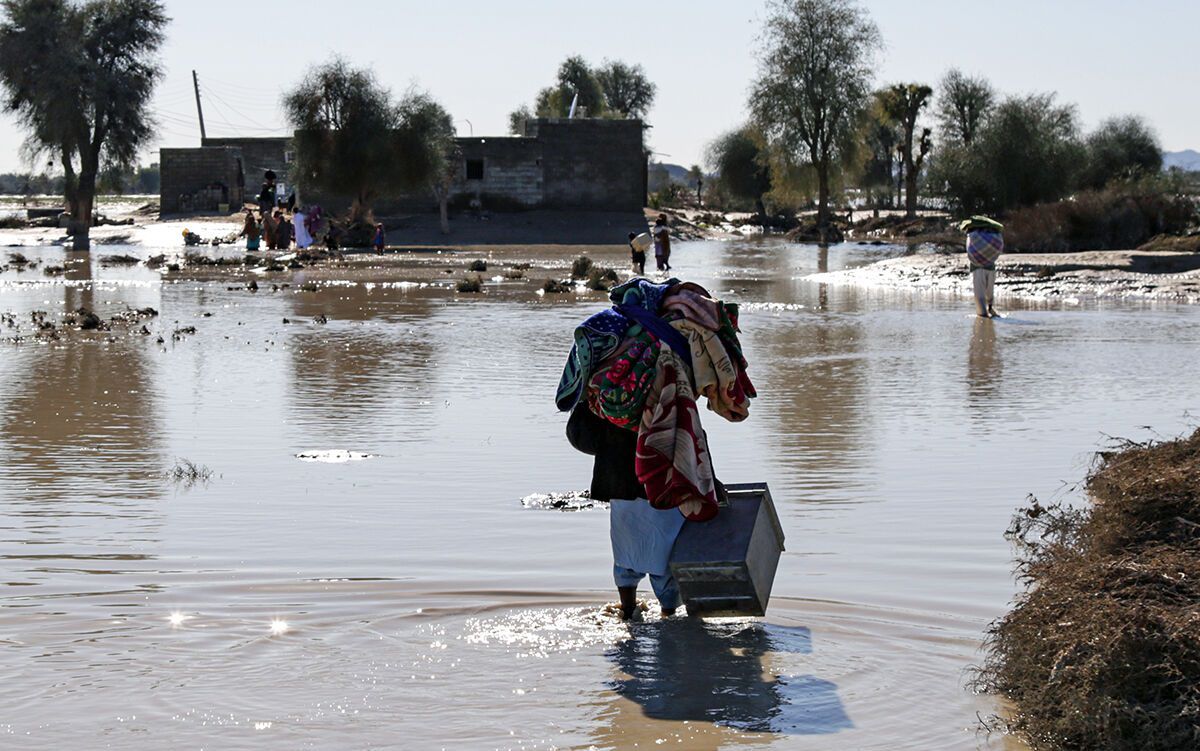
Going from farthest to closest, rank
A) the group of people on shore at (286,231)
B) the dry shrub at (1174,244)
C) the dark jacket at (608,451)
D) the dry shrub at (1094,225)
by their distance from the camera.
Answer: the group of people on shore at (286,231) → the dry shrub at (1094,225) → the dry shrub at (1174,244) → the dark jacket at (608,451)

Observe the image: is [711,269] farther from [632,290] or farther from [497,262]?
[632,290]

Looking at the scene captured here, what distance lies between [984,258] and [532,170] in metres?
35.9

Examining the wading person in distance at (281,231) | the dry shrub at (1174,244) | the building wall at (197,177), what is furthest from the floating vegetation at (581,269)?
the building wall at (197,177)

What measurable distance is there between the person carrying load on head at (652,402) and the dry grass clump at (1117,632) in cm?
121

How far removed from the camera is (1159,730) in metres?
4.03

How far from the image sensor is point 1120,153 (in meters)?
59.0

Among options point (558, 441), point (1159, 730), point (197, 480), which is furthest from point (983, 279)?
point (1159, 730)

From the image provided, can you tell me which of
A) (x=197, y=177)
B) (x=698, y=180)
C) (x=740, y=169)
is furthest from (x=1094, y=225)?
(x=698, y=180)

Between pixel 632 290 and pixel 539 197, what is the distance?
4973cm

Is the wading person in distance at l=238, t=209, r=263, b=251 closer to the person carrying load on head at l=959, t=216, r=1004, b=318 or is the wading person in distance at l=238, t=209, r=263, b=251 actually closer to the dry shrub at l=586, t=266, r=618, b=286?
the dry shrub at l=586, t=266, r=618, b=286

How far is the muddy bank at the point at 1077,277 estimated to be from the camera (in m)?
24.5

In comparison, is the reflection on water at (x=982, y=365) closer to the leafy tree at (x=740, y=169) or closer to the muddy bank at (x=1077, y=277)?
the muddy bank at (x=1077, y=277)

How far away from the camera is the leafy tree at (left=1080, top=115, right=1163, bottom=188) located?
52.6m

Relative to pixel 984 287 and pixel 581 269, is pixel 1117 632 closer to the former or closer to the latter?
pixel 984 287
